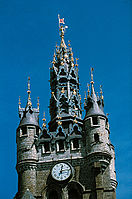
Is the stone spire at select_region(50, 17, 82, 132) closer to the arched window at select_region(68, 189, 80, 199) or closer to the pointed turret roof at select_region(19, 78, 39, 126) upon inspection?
the pointed turret roof at select_region(19, 78, 39, 126)

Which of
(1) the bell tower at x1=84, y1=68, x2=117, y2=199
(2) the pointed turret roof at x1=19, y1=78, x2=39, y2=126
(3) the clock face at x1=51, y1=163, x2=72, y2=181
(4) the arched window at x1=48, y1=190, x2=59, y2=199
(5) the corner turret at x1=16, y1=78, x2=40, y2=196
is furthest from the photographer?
(2) the pointed turret roof at x1=19, y1=78, x2=39, y2=126

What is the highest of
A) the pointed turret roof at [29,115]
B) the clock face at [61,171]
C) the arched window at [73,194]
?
the pointed turret roof at [29,115]

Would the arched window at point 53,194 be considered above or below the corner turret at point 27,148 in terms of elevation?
below

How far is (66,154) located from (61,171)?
80.5 inches

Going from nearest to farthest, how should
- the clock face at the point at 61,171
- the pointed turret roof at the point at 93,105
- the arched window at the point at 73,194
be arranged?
the arched window at the point at 73,194 → the clock face at the point at 61,171 → the pointed turret roof at the point at 93,105

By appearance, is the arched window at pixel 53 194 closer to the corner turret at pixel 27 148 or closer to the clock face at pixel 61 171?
the clock face at pixel 61 171

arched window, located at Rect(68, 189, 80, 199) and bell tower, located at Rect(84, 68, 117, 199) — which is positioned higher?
bell tower, located at Rect(84, 68, 117, 199)

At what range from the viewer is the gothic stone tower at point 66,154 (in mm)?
53031

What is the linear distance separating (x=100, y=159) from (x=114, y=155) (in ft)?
27.0

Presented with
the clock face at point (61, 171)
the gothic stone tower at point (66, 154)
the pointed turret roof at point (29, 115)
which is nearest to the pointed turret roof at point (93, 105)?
the gothic stone tower at point (66, 154)

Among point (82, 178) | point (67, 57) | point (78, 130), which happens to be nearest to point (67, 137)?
point (78, 130)

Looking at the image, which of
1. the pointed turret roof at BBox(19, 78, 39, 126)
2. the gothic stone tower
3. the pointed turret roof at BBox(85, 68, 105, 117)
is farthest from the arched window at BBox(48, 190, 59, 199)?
the pointed turret roof at BBox(85, 68, 105, 117)

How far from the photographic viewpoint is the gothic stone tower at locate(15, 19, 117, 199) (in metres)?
53.0

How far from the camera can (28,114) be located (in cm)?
5866
